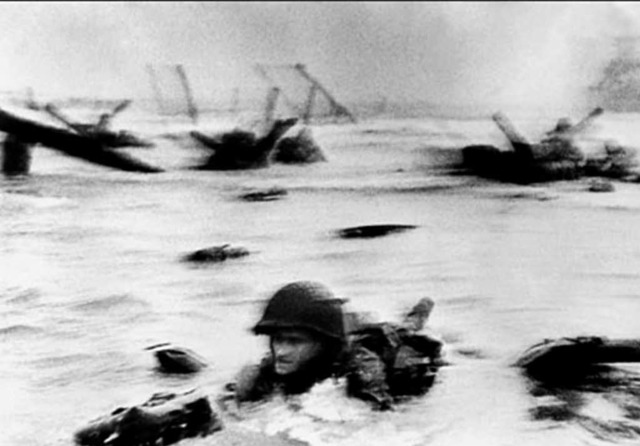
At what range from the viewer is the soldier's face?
640 millimetres

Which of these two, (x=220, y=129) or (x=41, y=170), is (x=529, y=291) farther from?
(x=41, y=170)

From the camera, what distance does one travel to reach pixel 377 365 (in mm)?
641

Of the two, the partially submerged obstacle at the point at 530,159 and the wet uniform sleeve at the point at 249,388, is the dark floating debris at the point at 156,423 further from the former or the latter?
the partially submerged obstacle at the point at 530,159

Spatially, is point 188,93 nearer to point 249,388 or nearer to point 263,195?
point 263,195

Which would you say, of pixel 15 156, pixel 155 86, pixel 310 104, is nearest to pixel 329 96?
pixel 310 104

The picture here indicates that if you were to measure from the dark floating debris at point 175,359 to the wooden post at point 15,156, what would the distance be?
16 cm

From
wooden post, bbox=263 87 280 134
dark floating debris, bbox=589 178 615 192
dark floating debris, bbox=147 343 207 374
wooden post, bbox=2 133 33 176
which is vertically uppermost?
wooden post, bbox=263 87 280 134

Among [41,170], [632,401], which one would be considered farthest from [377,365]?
[41,170]

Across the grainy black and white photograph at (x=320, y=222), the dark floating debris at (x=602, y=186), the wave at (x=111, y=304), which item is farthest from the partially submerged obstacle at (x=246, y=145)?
the dark floating debris at (x=602, y=186)

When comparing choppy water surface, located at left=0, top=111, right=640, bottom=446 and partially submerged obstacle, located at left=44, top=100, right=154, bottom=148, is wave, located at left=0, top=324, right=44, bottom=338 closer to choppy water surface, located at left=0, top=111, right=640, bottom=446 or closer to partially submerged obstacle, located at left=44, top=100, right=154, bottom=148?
choppy water surface, located at left=0, top=111, right=640, bottom=446

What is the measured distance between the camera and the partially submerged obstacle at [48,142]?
0.66 meters

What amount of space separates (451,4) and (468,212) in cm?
15

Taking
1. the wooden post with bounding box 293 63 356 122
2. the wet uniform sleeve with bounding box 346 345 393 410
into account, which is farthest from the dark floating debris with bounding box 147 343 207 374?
the wooden post with bounding box 293 63 356 122

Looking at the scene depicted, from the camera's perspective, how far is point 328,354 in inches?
25.2
